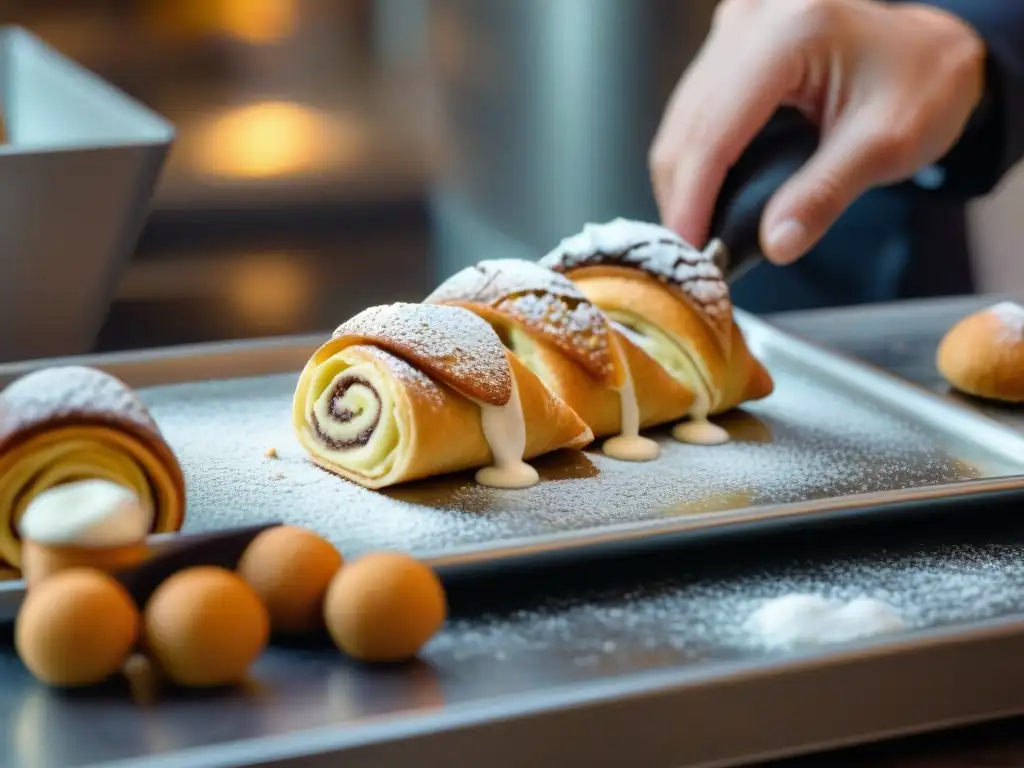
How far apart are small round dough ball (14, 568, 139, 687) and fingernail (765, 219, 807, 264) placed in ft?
2.76

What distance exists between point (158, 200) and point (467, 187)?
0.57 metres

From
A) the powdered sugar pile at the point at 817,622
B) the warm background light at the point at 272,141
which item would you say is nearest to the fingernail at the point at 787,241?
the powdered sugar pile at the point at 817,622

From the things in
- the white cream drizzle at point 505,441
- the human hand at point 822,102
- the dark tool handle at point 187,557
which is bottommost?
the white cream drizzle at point 505,441

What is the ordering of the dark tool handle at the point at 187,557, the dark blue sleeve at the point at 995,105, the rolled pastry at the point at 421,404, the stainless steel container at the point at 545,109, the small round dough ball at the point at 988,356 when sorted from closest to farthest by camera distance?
1. the dark tool handle at the point at 187,557
2. the rolled pastry at the point at 421,404
3. the small round dough ball at the point at 988,356
4. the dark blue sleeve at the point at 995,105
5. the stainless steel container at the point at 545,109

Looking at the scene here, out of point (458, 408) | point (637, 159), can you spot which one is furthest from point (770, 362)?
point (637, 159)

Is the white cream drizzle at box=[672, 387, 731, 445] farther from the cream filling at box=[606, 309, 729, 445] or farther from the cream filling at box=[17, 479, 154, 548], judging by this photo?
the cream filling at box=[17, 479, 154, 548]

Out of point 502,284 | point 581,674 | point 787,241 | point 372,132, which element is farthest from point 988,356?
point 372,132

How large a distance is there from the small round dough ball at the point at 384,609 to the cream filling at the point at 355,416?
27 cm

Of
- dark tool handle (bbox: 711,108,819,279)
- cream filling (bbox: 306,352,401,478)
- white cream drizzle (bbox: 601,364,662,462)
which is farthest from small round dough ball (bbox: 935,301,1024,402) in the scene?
cream filling (bbox: 306,352,401,478)

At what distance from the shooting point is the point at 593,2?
7.84ft

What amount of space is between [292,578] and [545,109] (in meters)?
1.89

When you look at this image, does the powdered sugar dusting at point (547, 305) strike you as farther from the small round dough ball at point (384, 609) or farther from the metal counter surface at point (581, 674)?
the small round dough ball at point (384, 609)

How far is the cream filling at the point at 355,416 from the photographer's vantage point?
3.18 ft

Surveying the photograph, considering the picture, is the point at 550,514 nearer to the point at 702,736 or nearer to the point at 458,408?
the point at 458,408
